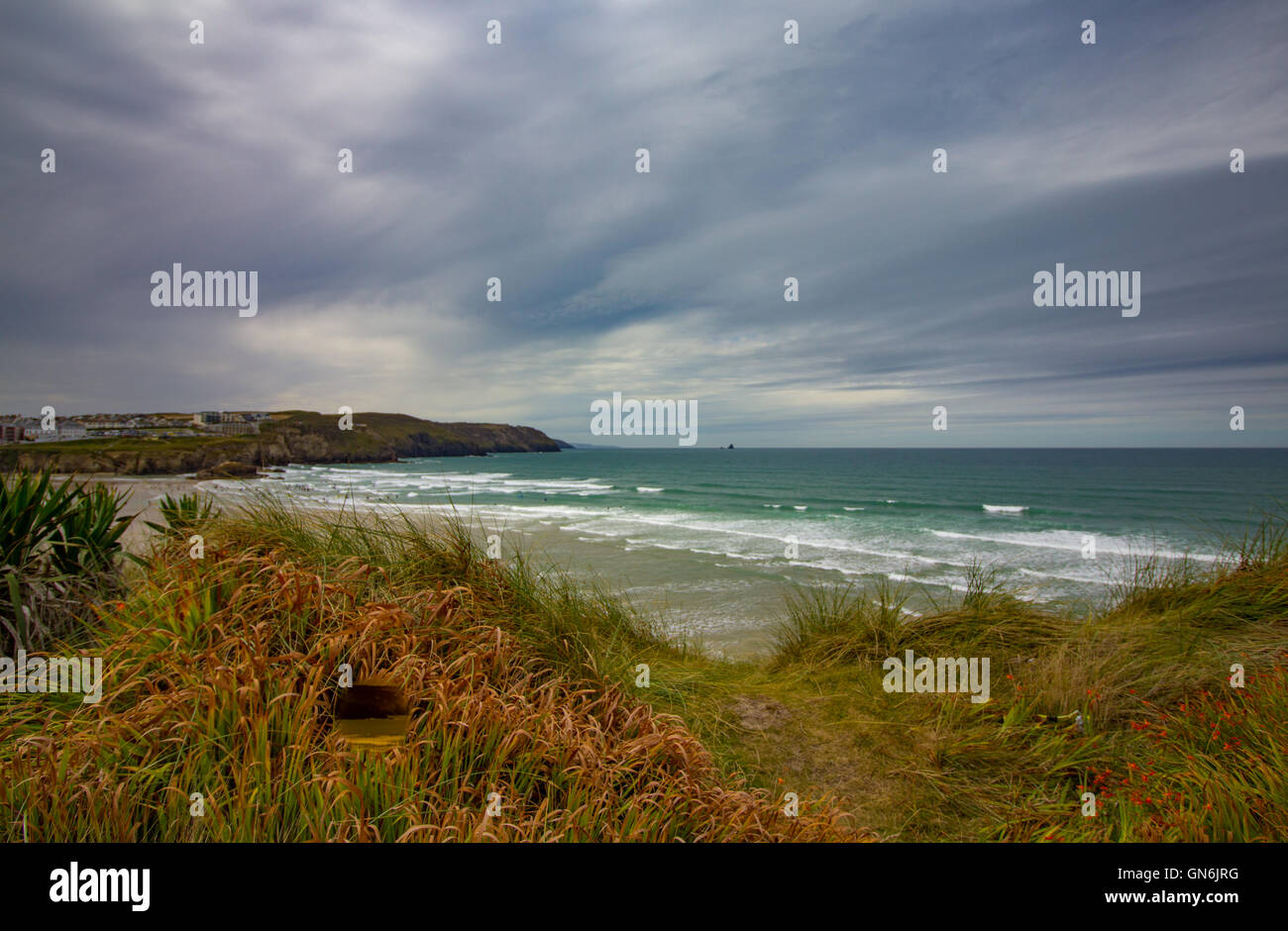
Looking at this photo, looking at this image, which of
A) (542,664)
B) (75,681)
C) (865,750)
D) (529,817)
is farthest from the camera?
→ (865,750)

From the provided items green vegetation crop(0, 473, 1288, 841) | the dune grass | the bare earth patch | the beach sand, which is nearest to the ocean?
the beach sand

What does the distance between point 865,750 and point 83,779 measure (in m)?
4.66

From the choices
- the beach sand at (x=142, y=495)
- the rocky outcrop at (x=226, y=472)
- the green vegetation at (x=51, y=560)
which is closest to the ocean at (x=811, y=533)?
the rocky outcrop at (x=226, y=472)

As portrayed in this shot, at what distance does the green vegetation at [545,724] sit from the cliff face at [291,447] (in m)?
2.44

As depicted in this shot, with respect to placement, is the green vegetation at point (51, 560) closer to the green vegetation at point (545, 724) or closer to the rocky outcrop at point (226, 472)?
the green vegetation at point (545, 724)

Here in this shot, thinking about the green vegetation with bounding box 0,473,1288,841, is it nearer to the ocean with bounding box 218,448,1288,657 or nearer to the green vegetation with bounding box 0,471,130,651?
the green vegetation with bounding box 0,471,130,651

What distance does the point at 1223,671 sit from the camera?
470 cm

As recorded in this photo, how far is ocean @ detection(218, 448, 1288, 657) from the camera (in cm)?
1222

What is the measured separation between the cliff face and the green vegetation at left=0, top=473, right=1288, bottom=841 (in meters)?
2.44

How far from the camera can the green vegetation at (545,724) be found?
235 cm

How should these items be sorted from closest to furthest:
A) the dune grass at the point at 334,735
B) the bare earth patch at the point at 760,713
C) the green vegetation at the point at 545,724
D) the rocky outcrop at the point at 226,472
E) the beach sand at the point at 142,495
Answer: the dune grass at the point at 334,735
the green vegetation at the point at 545,724
the bare earth patch at the point at 760,713
the rocky outcrop at the point at 226,472
the beach sand at the point at 142,495

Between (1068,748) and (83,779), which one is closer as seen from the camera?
(83,779)

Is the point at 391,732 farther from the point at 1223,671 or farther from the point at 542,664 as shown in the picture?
the point at 1223,671
